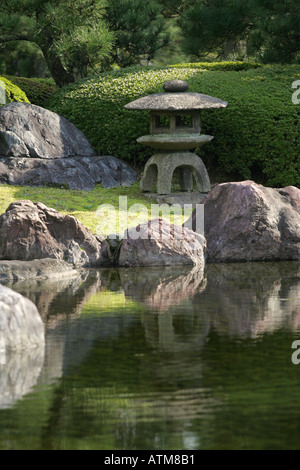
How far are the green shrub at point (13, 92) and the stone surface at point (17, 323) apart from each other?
32.4 ft

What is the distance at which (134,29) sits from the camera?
17906 mm

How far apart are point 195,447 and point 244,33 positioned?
15.7 m

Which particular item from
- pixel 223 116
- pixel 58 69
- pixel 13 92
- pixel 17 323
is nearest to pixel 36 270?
pixel 17 323

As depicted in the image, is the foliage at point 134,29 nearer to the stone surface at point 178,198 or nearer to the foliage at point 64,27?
the foliage at point 64,27

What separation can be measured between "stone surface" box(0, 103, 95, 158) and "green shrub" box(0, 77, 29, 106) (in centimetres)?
106

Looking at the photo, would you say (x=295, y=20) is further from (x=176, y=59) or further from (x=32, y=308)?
(x=176, y=59)

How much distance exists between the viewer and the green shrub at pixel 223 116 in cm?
1394

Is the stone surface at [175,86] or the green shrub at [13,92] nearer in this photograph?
the stone surface at [175,86]

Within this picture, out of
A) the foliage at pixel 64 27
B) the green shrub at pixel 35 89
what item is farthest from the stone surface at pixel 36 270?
the green shrub at pixel 35 89

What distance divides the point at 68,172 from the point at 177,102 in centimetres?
240

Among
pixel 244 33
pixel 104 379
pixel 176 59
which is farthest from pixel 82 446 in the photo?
pixel 176 59

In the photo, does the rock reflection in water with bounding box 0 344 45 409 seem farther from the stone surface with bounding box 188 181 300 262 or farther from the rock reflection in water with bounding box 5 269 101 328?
the stone surface with bounding box 188 181 300 262

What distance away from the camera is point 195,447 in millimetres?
4195

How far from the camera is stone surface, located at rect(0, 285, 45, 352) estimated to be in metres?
5.89
